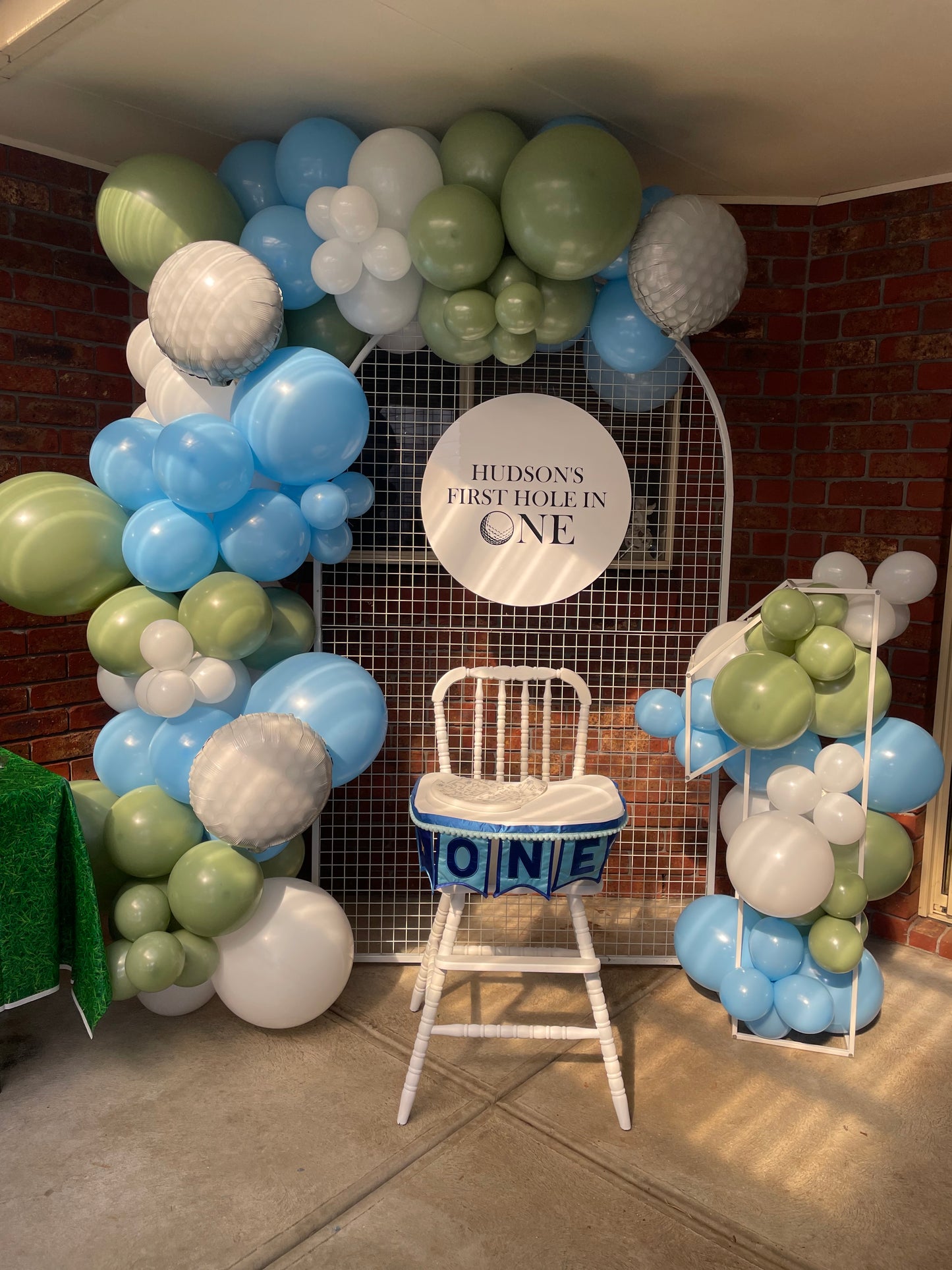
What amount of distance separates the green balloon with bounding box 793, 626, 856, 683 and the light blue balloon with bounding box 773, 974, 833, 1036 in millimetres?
761

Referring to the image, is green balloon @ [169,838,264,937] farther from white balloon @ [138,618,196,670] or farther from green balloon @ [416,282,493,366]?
green balloon @ [416,282,493,366]

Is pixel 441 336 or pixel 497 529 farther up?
pixel 441 336

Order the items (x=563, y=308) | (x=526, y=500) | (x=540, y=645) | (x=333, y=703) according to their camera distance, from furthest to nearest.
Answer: (x=540, y=645) < (x=526, y=500) < (x=563, y=308) < (x=333, y=703)

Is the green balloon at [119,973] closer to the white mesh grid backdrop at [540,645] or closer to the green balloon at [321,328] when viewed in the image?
the white mesh grid backdrop at [540,645]

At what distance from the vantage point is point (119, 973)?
216 cm

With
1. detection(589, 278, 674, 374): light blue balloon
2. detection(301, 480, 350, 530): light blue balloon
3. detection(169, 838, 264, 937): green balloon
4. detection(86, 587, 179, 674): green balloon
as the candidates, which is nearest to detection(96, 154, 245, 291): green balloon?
detection(301, 480, 350, 530): light blue balloon

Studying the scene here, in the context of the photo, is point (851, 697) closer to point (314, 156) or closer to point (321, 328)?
point (321, 328)

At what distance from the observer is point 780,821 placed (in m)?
2.15

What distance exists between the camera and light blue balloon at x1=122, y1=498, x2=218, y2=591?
6.96 ft

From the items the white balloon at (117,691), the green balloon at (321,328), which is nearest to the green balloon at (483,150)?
the green balloon at (321,328)

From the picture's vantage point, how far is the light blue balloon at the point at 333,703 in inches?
86.4

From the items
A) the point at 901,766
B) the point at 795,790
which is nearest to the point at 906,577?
the point at 901,766

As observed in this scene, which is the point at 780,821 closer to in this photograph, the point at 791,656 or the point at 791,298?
the point at 791,656

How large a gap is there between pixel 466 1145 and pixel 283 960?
0.58m
